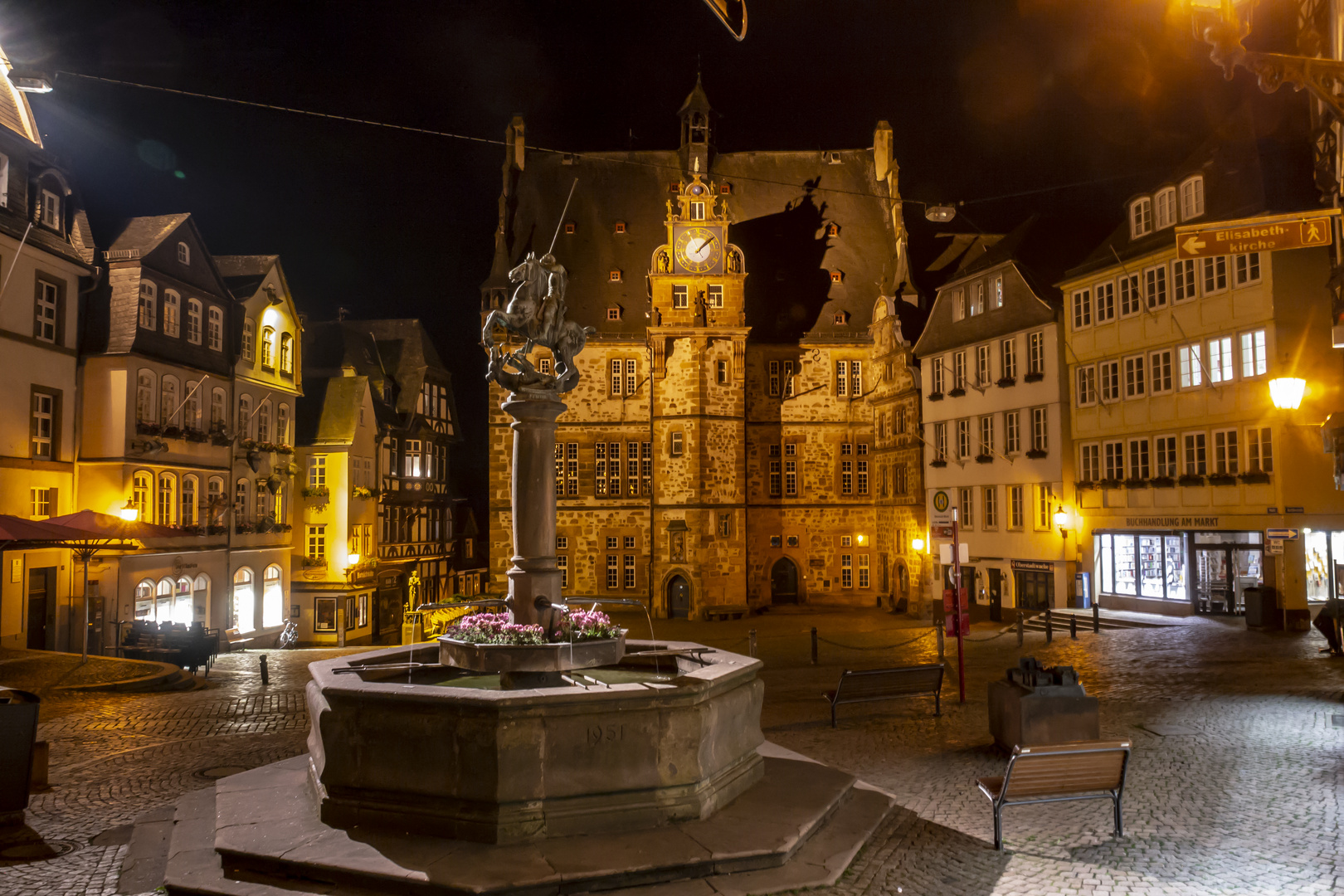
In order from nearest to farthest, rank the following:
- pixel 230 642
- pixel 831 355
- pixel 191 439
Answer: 1. pixel 191 439
2. pixel 230 642
3. pixel 831 355

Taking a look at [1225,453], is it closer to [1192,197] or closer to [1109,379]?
[1109,379]

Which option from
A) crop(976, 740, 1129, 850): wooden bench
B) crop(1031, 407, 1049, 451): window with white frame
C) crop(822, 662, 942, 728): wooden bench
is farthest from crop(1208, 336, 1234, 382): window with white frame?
crop(976, 740, 1129, 850): wooden bench

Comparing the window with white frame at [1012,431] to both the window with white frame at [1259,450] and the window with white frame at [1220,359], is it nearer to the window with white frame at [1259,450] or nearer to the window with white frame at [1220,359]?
the window with white frame at [1220,359]

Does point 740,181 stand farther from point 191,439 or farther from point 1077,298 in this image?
point 191,439

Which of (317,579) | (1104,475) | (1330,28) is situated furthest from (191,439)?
(1330,28)

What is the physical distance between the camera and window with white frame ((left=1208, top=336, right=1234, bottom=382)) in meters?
25.5

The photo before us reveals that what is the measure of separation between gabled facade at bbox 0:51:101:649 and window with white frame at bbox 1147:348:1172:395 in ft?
101

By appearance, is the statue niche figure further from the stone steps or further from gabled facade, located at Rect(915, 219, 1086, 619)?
gabled facade, located at Rect(915, 219, 1086, 619)

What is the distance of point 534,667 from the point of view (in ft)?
33.2

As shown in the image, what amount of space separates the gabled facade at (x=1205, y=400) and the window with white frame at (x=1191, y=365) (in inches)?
1.5

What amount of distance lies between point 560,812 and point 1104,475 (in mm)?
26269

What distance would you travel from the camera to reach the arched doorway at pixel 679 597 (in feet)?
138

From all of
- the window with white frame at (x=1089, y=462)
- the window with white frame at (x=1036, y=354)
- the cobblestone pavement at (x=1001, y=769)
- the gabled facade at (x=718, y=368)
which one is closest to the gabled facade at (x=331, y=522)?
the gabled facade at (x=718, y=368)

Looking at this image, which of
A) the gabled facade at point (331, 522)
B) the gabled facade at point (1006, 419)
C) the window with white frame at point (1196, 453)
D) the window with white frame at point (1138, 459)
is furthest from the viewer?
the gabled facade at point (331, 522)
